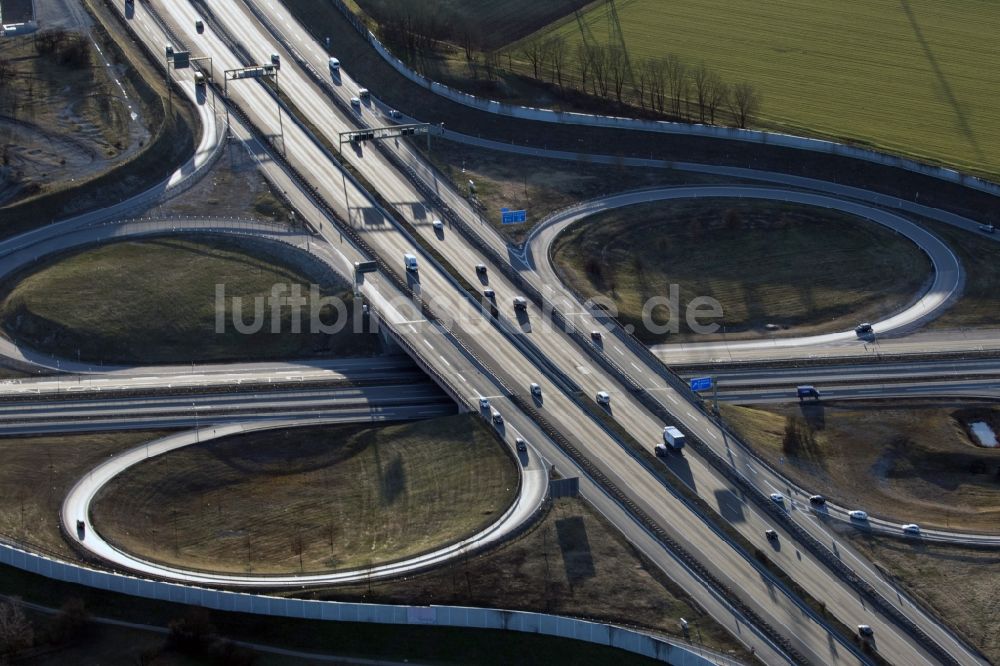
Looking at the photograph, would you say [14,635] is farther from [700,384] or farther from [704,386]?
[704,386]

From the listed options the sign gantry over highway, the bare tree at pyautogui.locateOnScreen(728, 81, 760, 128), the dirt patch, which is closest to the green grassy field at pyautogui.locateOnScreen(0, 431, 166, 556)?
the dirt patch

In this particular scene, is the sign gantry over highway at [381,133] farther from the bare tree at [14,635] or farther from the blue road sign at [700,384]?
the bare tree at [14,635]

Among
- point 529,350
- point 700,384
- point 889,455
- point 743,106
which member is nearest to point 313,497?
point 529,350

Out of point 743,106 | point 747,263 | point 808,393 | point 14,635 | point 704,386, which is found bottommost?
point 14,635

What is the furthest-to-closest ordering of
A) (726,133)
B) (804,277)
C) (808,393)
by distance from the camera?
(726,133) < (804,277) < (808,393)

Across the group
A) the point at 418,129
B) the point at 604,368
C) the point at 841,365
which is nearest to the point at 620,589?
the point at 604,368

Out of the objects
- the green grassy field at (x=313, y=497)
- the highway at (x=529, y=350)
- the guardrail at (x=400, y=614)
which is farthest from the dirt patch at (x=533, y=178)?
the guardrail at (x=400, y=614)
